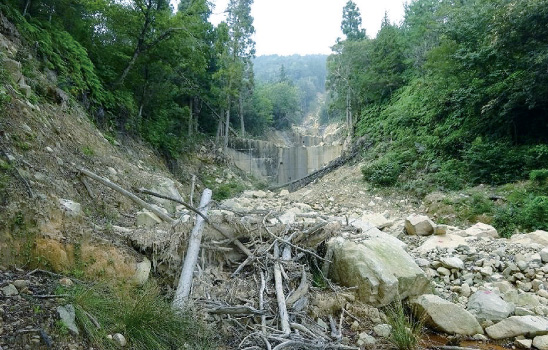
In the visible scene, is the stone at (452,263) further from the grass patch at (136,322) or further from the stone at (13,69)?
the stone at (13,69)

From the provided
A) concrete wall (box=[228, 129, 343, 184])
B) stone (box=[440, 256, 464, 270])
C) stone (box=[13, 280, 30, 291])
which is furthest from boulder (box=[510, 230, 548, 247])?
concrete wall (box=[228, 129, 343, 184])

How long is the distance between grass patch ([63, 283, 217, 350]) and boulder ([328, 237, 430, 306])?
200 centimetres

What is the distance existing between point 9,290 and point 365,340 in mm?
3018

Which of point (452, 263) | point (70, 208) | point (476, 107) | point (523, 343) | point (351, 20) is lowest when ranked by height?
point (523, 343)

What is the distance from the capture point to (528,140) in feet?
35.3

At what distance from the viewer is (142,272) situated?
347 cm

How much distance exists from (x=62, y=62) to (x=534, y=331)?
32.4 feet

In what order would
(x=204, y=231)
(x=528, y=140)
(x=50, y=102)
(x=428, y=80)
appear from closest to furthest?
(x=204, y=231) → (x=50, y=102) → (x=528, y=140) → (x=428, y=80)

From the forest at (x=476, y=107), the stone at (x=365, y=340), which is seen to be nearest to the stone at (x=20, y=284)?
the stone at (x=365, y=340)

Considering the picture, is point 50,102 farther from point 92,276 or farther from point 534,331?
point 534,331

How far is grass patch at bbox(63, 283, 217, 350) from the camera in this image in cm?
231

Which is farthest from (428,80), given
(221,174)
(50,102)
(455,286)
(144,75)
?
(50,102)

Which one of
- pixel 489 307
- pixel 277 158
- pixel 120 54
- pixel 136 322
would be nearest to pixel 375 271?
pixel 489 307

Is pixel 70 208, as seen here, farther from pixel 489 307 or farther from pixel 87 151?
pixel 489 307
